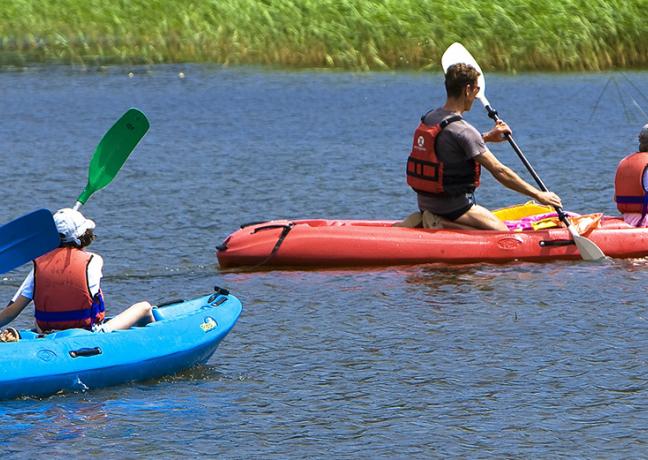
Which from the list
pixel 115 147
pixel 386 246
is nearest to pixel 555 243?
pixel 386 246

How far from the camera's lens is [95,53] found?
79.5 feet

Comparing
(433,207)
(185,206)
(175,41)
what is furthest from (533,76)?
(433,207)

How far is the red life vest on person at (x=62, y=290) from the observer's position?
6.52 metres

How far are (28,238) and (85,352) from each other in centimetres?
55

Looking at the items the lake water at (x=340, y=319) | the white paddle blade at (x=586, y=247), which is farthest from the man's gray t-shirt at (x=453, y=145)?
the white paddle blade at (x=586, y=247)

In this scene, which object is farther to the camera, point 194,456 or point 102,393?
point 102,393

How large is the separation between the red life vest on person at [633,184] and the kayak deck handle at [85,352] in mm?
4428

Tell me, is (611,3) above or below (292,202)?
above

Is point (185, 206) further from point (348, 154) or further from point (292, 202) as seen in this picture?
point (348, 154)

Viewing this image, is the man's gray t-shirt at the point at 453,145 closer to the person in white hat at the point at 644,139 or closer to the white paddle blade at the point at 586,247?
the white paddle blade at the point at 586,247

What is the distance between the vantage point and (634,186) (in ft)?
32.2

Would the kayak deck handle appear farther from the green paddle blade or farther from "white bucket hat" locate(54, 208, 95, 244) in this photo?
the green paddle blade

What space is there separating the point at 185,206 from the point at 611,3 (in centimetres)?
974

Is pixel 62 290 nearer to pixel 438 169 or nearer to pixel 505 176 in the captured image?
pixel 438 169
